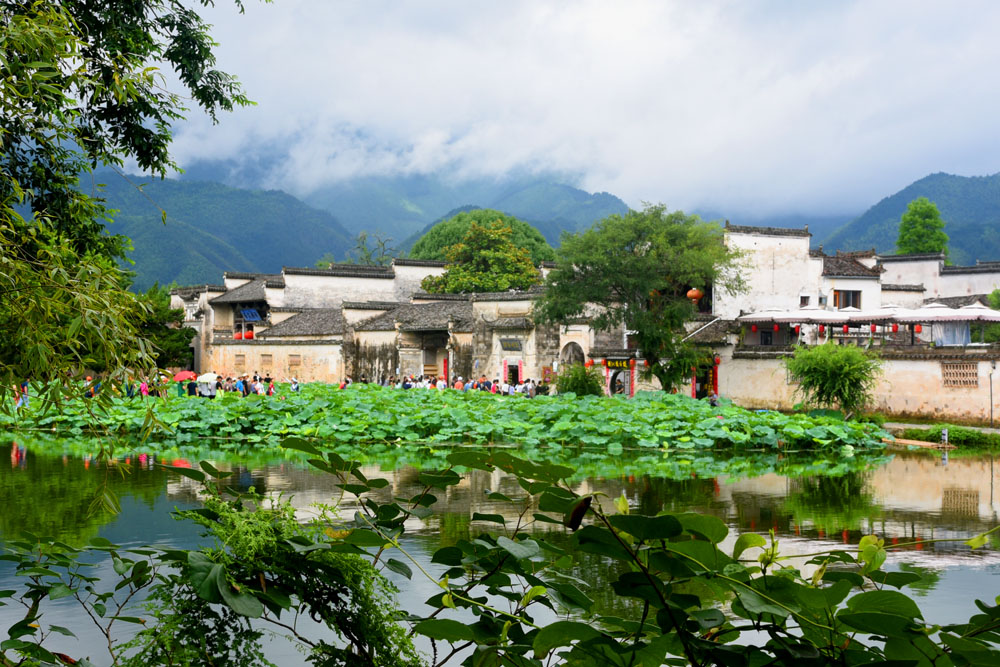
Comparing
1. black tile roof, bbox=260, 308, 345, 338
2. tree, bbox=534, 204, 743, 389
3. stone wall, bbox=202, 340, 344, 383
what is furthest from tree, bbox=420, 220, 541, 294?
tree, bbox=534, 204, 743, 389

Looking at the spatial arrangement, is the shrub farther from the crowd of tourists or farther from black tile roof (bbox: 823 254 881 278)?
black tile roof (bbox: 823 254 881 278)

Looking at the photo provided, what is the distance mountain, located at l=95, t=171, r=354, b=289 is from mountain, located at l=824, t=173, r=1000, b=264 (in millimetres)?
74370

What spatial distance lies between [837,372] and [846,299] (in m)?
13.0

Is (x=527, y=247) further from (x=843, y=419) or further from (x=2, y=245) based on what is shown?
(x=2, y=245)

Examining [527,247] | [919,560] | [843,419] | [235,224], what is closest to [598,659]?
[919,560]

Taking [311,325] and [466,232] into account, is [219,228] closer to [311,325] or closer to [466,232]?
[466,232]

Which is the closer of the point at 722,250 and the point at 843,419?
the point at 843,419

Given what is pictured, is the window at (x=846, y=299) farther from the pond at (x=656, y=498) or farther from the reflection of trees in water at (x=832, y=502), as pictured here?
the reflection of trees in water at (x=832, y=502)

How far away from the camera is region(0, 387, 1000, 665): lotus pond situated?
7.53m

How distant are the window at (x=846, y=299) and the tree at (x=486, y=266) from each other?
1231cm

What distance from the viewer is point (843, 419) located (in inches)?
738

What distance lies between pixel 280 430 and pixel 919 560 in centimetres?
1216

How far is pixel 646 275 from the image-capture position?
22469 mm

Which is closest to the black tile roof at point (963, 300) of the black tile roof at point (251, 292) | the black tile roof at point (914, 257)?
the black tile roof at point (914, 257)
